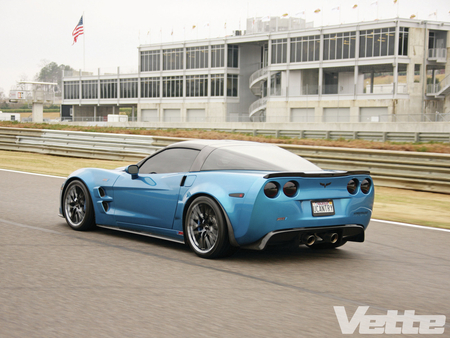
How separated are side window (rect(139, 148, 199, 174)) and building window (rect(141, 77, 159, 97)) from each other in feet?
256

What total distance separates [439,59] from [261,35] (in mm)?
21906

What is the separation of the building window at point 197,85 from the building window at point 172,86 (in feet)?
4.79

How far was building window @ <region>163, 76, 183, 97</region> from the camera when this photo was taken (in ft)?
265

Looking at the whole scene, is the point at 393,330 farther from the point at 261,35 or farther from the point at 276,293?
the point at 261,35

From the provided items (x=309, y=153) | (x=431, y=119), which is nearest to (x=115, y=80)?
(x=431, y=119)

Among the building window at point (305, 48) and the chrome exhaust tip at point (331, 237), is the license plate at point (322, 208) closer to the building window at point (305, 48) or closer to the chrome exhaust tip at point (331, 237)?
the chrome exhaust tip at point (331, 237)

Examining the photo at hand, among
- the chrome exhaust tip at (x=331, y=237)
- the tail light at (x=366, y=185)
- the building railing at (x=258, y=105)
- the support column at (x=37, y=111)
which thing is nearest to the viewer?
the chrome exhaust tip at (x=331, y=237)

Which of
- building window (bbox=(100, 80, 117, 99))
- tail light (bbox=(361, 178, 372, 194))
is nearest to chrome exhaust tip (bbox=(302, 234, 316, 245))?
tail light (bbox=(361, 178, 372, 194))

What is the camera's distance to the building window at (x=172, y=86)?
80.7 meters

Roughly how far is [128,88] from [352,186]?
280 ft

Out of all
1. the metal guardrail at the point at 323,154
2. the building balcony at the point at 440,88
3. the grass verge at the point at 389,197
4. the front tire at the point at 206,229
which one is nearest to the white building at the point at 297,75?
the building balcony at the point at 440,88

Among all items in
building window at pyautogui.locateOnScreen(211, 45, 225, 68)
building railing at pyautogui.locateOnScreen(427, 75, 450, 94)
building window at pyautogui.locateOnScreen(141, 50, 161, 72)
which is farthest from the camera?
building window at pyautogui.locateOnScreen(141, 50, 161, 72)

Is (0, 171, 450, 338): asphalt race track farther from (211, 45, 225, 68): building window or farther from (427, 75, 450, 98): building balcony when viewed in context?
(211, 45, 225, 68): building window

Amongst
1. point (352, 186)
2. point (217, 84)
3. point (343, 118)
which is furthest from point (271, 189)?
point (217, 84)
